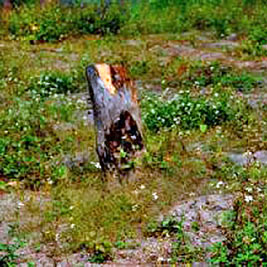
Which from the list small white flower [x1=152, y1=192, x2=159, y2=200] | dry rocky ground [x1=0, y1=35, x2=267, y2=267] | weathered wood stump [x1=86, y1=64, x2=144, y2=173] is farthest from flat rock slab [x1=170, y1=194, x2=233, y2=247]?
weathered wood stump [x1=86, y1=64, x2=144, y2=173]

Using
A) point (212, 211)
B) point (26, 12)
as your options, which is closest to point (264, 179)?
point (212, 211)

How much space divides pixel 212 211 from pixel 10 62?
22.8 feet

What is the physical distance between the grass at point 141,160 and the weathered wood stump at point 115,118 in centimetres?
19

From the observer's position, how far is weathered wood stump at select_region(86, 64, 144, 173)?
6.81 meters

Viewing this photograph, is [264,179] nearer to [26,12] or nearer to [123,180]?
[123,180]

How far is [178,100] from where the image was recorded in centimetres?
908

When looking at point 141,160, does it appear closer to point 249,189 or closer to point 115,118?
point 115,118

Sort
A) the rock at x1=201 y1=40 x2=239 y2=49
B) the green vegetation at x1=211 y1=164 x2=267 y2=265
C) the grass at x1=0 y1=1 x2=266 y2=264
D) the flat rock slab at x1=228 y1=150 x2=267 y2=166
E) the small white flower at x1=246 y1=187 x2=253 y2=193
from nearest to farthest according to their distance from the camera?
the green vegetation at x1=211 y1=164 x2=267 y2=265 → the grass at x1=0 y1=1 x2=266 y2=264 → the small white flower at x1=246 y1=187 x2=253 y2=193 → the flat rock slab at x1=228 y1=150 x2=267 y2=166 → the rock at x1=201 y1=40 x2=239 y2=49

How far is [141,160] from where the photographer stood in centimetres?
692

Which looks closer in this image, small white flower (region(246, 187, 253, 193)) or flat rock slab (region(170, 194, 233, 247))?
flat rock slab (region(170, 194, 233, 247))

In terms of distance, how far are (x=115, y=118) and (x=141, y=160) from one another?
1.57ft

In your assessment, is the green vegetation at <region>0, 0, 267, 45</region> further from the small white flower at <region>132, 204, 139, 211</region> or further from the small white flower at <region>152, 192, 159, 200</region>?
the small white flower at <region>132, 204, 139, 211</region>

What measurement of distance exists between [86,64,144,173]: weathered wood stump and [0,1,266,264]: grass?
188 millimetres

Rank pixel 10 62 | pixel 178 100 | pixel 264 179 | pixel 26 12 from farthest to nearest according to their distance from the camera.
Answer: pixel 26 12, pixel 10 62, pixel 178 100, pixel 264 179
